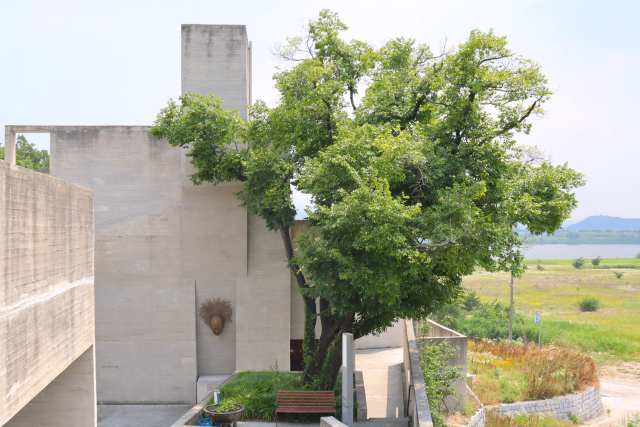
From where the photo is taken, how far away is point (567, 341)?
3656cm

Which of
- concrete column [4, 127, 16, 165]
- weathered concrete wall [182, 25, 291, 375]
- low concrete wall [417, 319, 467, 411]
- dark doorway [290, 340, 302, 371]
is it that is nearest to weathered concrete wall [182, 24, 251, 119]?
weathered concrete wall [182, 25, 291, 375]

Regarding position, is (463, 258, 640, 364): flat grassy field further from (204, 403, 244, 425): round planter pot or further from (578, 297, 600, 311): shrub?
(204, 403, 244, 425): round planter pot

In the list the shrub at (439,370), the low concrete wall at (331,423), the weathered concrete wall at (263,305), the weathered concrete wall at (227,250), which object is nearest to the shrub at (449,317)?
the weathered concrete wall at (263,305)

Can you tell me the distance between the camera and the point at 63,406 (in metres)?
9.77

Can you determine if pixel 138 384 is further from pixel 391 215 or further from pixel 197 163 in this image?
pixel 391 215

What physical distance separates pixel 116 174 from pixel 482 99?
12101 millimetres

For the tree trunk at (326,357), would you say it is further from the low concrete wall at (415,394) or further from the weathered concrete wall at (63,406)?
the weathered concrete wall at (63,406)

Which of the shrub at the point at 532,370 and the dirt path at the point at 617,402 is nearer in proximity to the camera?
the shrub at the point at 532,370

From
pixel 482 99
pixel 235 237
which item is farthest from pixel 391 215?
pixel 235 237

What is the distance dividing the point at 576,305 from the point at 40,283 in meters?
63.7

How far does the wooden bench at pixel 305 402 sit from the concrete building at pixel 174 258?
19.9 ft

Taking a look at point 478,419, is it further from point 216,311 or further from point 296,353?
point 216,311

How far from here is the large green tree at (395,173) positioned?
384 inches

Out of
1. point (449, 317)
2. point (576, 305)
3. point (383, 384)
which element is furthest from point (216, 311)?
point (576, 305)
